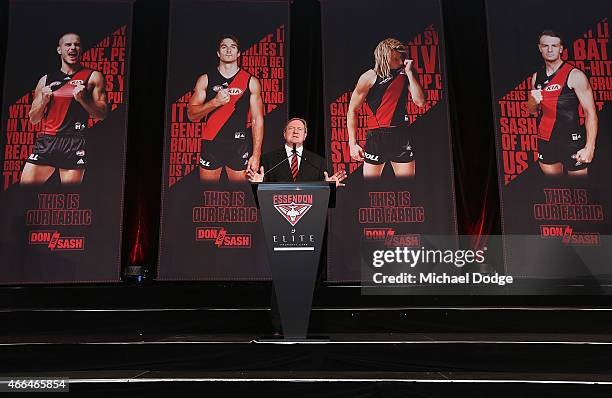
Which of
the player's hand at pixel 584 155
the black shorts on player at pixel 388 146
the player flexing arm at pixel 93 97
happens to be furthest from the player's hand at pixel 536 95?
the player flexing arm at pixel 93 97

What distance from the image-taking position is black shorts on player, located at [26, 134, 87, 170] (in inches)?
209

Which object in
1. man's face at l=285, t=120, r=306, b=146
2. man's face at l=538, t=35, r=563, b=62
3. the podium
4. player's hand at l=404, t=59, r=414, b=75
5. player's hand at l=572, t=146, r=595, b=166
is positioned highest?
man's face at l=538, t=35, r=563, b=62

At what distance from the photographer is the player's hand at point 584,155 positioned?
5.29 m

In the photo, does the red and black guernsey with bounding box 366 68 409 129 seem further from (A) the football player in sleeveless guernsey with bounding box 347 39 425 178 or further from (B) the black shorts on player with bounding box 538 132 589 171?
(B) the black shorts on player with bounding box 538 132 589 171

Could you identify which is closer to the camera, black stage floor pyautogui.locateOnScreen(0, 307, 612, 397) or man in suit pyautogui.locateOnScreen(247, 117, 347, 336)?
black stage floor pyautogui.locateOnScreen(0, 307, 612, 397)

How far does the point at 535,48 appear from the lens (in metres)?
5.54

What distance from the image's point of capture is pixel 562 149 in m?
5.32

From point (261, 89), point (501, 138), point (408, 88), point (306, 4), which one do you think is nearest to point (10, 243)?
point (261, 89)

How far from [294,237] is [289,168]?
72 cm

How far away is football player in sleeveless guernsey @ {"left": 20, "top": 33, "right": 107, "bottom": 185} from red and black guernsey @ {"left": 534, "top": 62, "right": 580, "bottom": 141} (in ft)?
15.7

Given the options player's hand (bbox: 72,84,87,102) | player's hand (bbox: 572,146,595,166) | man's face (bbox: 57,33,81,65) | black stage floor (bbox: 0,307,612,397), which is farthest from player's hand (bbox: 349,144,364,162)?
man's face (bbox: 57,33,81,65)

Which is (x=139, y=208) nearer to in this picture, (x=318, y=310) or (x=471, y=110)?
(x=318, y=310)

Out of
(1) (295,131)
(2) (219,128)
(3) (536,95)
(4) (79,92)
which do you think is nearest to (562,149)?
(3) (536,95)

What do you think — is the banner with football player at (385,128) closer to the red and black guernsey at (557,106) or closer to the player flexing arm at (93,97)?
the red and black guernsey at (557,106)
